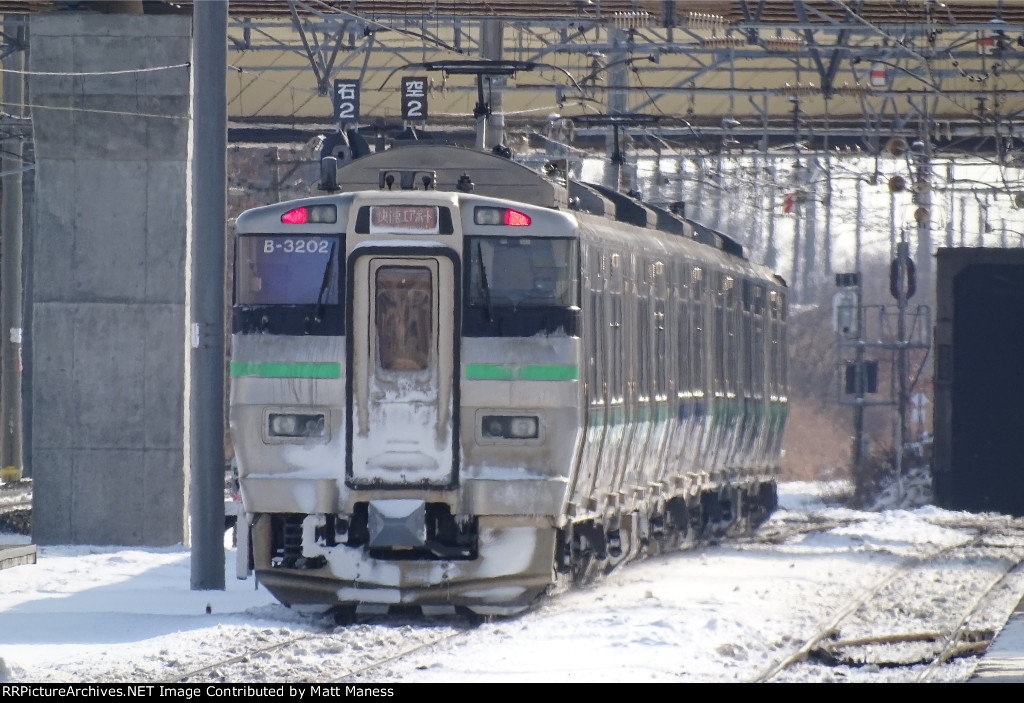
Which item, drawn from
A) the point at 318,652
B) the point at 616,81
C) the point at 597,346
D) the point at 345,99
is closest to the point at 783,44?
the point at 616,81

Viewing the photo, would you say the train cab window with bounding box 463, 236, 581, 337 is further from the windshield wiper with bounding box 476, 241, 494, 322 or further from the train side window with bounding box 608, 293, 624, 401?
the train side window with bounding box 608, 293, 624, 401

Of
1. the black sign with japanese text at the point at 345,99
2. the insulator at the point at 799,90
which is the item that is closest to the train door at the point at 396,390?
the black sign with japanese text at the point at 345,99

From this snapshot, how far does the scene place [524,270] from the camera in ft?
39.0

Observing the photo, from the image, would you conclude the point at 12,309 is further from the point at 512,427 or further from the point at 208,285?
the point at 512,427

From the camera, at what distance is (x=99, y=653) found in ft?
31.4

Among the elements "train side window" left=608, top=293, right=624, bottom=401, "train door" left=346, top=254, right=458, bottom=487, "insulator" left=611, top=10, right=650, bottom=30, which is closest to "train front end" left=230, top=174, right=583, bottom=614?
"train door" left=346, top=254, right=458, bottom=487

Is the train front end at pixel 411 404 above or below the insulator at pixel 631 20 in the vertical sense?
below

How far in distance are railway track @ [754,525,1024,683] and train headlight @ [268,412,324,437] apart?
3.41 m

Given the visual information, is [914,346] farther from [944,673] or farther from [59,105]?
[944,673]

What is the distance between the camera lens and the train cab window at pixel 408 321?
11.8 meters

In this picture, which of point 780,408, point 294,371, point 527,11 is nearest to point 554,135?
point 527,11

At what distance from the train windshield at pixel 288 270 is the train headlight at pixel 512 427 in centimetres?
128

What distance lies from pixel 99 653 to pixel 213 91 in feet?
17.0

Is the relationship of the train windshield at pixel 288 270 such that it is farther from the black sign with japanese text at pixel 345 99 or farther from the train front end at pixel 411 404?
the black sign with japanese text at pixel 345 99
